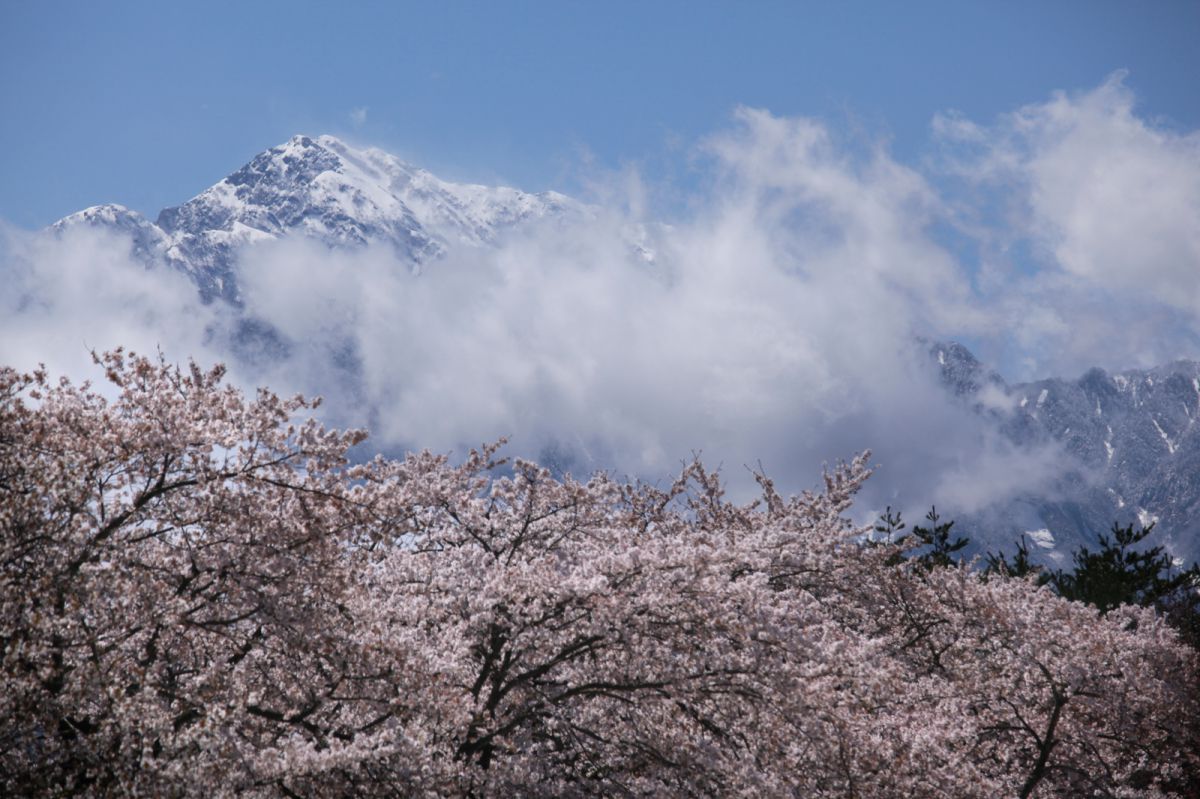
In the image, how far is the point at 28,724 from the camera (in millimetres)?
6652

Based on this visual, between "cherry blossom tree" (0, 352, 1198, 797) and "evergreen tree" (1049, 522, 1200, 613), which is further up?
"evergreen tree" (1049, 522, 1200, 613)

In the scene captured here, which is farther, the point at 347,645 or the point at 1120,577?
the point at 1120,577

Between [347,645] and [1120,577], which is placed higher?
[1120,577]

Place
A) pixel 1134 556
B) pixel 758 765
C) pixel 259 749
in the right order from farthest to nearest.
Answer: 1. pixel 1134 556
2. pixel 758 765
3. pixel 259 749

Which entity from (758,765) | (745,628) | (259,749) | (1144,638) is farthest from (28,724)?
(1144,638)

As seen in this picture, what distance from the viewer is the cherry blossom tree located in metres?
7.16

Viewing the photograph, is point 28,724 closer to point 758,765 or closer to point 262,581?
point 262,581

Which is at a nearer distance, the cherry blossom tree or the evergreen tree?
the cherry blossom tree

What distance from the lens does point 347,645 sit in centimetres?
905

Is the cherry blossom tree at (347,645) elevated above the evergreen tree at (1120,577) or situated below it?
below

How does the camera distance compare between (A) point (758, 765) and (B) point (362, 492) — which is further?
(A) point (758, 765)

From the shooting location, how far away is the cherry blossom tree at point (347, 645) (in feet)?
23.5

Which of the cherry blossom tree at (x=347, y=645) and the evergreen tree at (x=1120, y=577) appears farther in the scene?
the evergreen tree at (x=1120, y=577)

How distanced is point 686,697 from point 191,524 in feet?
19.6
